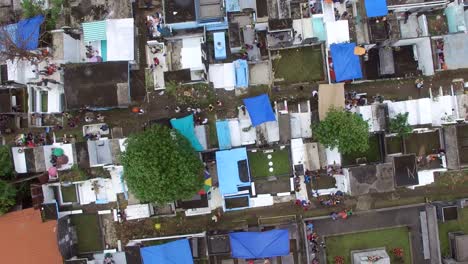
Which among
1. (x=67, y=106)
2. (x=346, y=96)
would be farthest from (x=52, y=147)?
(x=346, y=96)

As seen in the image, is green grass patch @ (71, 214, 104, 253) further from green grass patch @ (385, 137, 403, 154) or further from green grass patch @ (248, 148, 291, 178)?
green grass patch @ (385, 137, 403, 154)

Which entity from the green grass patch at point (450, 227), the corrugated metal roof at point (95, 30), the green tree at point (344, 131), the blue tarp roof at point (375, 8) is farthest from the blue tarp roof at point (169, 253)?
the blue tarp roof at point (375, 8)

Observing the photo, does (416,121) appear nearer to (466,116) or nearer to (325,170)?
(466,116)

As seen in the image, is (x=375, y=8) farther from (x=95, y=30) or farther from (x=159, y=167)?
(x=95, y=30)

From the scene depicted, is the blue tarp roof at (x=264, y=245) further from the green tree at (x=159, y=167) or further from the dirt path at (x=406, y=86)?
the dirt path at (x=406, y=86)

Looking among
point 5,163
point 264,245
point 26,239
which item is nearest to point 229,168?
point 264,245

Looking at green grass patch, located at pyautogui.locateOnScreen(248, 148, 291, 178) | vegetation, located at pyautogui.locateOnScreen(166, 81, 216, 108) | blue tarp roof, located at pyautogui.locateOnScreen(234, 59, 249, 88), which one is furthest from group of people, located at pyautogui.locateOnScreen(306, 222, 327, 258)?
vegetation, located at pyautogui.locateOnScreen(166, 81, 216, 108)
